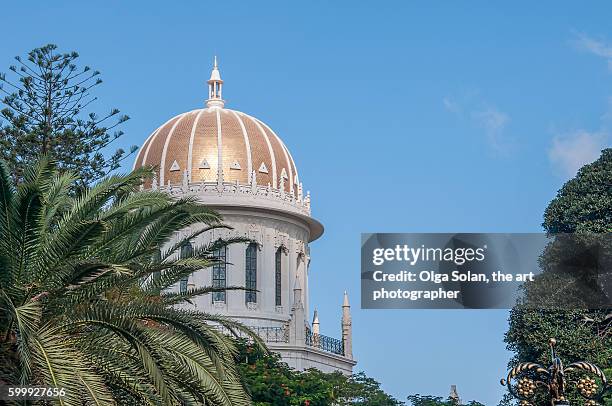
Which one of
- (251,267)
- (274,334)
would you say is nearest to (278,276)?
(251,267)

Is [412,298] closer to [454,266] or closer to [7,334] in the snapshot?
[454,266]

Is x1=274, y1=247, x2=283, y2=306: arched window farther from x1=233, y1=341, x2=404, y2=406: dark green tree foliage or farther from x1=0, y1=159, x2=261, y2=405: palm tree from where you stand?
x1=0, y1=159, x2=261, y2=405: palm tree

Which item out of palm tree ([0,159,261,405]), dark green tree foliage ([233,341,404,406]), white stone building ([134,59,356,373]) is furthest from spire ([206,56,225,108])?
palm tree ([0,159,261,405])

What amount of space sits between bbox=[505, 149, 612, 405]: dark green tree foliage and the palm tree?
21.6 meters

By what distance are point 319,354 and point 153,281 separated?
35.3 m

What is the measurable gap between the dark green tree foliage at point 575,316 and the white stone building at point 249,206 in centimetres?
1742

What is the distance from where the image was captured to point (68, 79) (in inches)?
1730

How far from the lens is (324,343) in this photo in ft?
207

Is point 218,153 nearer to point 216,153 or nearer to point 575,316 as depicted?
point 216,153

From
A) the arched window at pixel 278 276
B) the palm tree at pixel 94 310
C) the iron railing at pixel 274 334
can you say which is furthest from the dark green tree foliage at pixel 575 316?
the palm tree at pixel 94 310

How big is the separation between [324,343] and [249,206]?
7.36m

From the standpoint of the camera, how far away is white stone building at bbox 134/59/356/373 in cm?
6278

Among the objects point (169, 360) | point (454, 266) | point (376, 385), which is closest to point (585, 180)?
point (376, 385)

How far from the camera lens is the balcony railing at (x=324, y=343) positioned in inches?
2459
